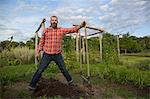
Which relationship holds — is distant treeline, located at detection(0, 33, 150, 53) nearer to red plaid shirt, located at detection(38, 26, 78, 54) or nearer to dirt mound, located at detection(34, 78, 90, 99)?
red plaid shirt, located at detection(38, 26, 78, 54)

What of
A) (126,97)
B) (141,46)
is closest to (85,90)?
(126,97)

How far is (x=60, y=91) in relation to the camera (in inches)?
249

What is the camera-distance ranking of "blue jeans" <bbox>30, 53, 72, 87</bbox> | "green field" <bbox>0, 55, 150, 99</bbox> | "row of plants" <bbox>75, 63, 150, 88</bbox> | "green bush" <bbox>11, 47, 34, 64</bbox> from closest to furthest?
"blue jeans" <bbox>30, 53, 72, 87</bbox> → "green field" <bbox>0, 55, 150, 99</bbox> → "row of plants" <bbox>75, 63, 150, 88</bbox> → "green bush" <bbox>11, 47, 34, 64</bbox>

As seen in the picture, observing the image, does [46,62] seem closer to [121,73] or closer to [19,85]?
[19,85]

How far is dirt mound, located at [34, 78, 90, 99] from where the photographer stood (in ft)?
20.2

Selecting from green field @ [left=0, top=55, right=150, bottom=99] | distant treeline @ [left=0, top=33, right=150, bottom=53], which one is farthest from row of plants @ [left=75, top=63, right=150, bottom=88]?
distant treeline @ [left=0, top=33, right=150, bottom=53]

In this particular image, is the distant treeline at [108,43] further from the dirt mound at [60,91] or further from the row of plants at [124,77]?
the row of plants at [124,77]

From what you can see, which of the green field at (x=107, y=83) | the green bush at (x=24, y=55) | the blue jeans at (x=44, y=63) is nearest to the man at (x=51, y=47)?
the blue jeans at (x=44, y=63)

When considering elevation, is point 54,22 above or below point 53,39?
above

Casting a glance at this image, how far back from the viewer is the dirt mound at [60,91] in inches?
242

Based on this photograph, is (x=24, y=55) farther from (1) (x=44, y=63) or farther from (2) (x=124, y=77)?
(1) (x=44, y=63)

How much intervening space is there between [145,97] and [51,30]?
2575 millimetres

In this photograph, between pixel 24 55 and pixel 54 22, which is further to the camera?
pixel 24 55

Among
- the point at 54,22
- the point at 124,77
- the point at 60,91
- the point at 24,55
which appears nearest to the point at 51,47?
the point at 54,22
